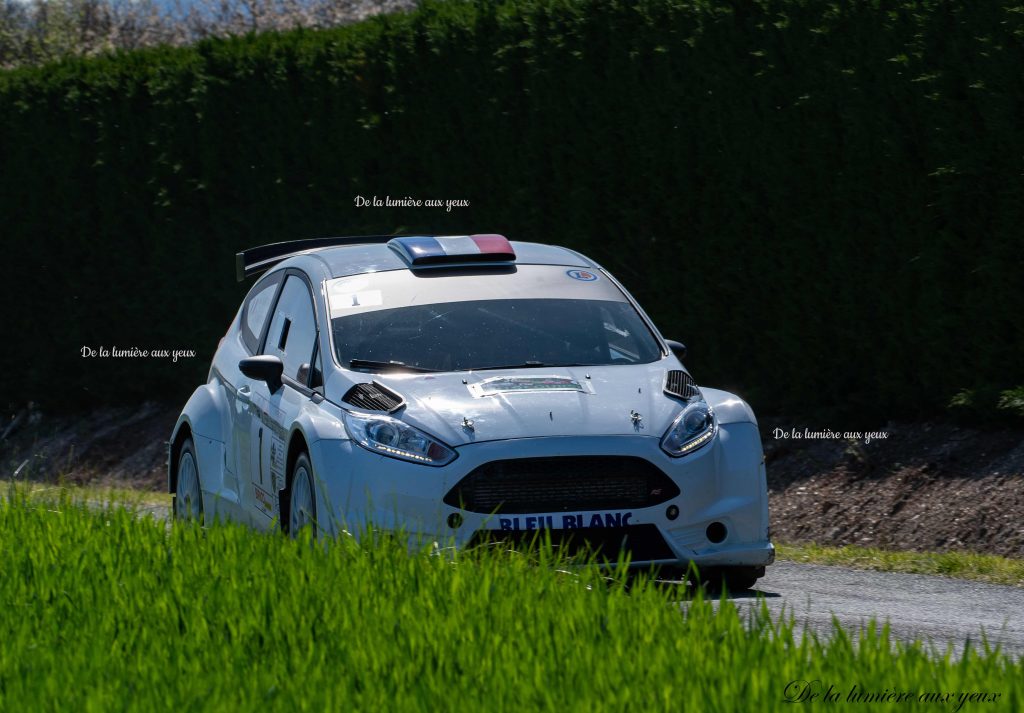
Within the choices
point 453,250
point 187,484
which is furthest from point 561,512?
point 187,484

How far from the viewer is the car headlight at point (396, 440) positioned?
765cm

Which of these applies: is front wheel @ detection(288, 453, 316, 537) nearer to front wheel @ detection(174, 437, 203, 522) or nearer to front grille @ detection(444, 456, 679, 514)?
front grille @ detection(444, 456, 679, 514)

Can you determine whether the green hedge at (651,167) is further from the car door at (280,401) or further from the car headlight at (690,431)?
the car door at (280,401)

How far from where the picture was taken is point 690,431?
26.2 feet

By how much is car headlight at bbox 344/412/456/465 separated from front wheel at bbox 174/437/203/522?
236cm

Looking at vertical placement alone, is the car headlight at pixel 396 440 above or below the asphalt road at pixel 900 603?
above

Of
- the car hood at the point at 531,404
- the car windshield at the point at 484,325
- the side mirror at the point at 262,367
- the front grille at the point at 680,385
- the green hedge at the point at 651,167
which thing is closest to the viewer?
the car hood at the point at 531,404

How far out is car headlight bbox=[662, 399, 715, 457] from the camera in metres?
7.89

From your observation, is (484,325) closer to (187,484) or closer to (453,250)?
(453,250)

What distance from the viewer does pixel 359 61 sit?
54.5ft

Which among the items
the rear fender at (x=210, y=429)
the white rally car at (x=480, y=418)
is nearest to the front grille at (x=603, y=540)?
the white rally car at (x=480, y=418)

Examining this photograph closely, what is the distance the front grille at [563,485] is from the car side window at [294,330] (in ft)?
4.83

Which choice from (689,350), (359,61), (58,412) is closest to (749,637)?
(689,350)

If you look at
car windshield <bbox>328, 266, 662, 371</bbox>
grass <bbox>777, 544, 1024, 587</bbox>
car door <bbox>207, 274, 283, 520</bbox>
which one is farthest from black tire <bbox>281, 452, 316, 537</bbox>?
grass <bbox>777, 544, 1024, 587</bbox>
